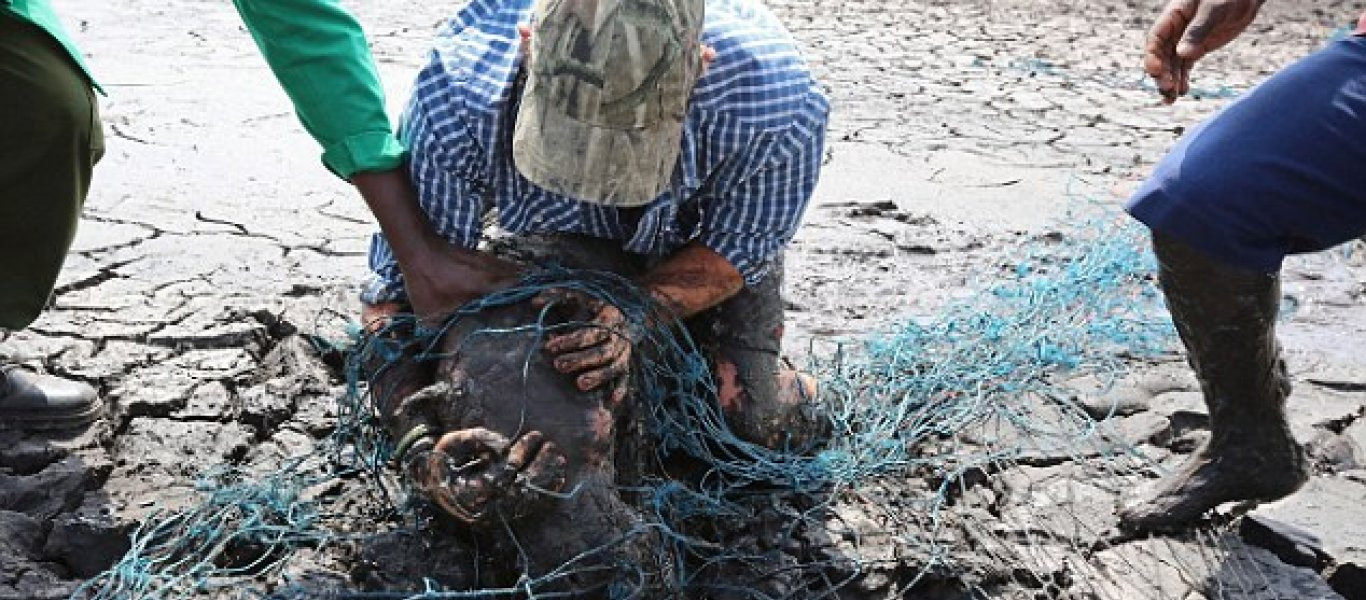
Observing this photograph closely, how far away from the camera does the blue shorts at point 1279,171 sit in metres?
2.63

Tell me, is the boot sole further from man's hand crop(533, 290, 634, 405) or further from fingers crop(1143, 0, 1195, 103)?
fingers crop(1143, 0, 1195, 103)

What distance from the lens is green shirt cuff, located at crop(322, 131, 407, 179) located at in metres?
2.77

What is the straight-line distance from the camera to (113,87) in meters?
6.08

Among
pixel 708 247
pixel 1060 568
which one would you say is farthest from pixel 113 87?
pixel 1060 568

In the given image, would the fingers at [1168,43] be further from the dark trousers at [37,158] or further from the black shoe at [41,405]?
the black shoe at [41,405]

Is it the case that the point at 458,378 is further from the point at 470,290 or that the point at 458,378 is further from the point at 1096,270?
the point at 1096,270

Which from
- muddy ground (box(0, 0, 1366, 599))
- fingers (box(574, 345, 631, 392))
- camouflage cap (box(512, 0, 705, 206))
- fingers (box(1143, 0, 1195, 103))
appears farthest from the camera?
muddy ground (box(0, 0, 1366, 599))

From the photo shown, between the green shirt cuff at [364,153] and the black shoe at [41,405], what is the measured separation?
2.96 ft

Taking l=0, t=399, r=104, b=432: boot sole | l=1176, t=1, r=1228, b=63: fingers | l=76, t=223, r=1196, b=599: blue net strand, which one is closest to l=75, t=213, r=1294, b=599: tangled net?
l=76, t=223, r=1196, b=599: blue net strand

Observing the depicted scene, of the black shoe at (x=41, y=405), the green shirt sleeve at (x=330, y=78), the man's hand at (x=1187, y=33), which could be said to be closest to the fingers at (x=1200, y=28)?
the man's hand at (x=1187, y=33)

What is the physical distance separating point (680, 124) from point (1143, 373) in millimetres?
1723

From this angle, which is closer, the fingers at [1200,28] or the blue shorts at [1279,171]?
the blue shorts at [1279,171]

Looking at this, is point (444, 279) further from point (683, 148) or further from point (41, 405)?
point (41, 405)

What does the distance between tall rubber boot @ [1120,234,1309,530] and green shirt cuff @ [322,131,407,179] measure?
4.69 feet
